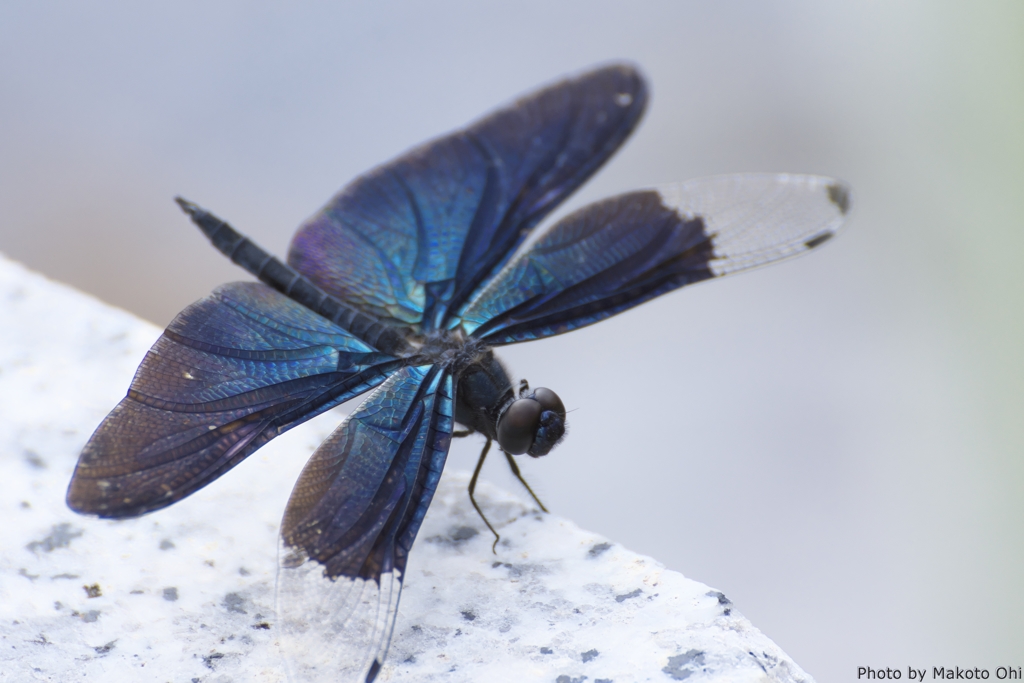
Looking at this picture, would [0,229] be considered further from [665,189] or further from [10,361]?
[665,189]

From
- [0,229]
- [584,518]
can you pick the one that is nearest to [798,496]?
[584,518]

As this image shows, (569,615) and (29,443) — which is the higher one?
(29,443)

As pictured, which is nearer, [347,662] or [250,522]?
[347,662]

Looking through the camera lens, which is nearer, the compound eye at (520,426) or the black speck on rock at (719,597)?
the black speck on rock at (719,597)

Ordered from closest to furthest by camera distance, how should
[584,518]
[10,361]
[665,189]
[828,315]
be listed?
[10,361]
[665,189]
[584,518]
[828,315]

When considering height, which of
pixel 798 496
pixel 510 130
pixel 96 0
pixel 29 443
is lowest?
pixel 798 496

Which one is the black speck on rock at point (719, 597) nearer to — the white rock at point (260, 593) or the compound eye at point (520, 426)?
the white rock at point (260, 593)

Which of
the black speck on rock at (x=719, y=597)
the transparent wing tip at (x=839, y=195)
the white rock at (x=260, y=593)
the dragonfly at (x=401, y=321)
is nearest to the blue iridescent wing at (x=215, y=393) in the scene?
the dragonfly at (x=401, y=321)
